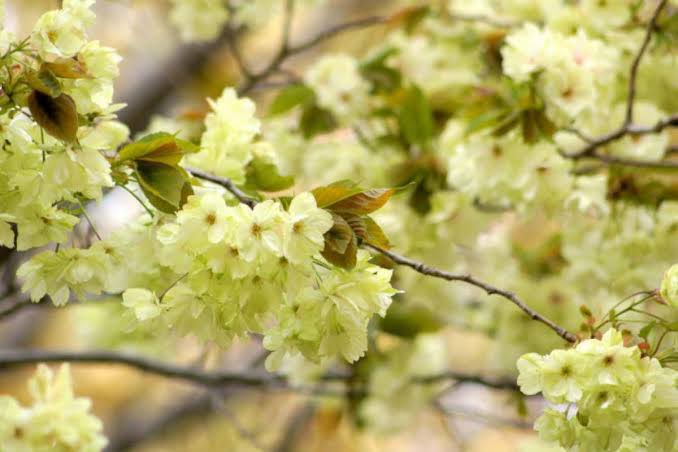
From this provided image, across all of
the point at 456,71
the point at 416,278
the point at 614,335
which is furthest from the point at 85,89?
the point at 456,71

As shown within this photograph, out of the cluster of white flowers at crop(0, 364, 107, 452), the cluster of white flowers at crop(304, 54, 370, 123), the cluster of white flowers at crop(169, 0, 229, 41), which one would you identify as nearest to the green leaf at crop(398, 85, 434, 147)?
the cluster of white flowers at crop(304, 54, 370, 123)

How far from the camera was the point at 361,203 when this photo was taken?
35.9 inches

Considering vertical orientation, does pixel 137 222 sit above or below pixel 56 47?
below

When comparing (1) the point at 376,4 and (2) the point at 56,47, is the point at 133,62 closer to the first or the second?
(1) the point at 376,4

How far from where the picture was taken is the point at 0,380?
3602 mm

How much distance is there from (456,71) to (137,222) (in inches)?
45.1

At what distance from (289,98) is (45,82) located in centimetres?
97

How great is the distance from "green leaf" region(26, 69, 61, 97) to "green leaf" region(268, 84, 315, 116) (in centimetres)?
→ 95

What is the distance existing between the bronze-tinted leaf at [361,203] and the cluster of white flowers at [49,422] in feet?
0.97

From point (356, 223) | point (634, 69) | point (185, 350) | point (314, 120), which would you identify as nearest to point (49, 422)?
point (356, 223)

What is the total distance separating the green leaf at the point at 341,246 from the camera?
87 cm

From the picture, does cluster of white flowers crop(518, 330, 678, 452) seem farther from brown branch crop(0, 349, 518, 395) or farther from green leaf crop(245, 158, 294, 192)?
brown branch crop(0, 349, 518, 395)

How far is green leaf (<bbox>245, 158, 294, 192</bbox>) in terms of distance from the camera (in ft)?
3.67

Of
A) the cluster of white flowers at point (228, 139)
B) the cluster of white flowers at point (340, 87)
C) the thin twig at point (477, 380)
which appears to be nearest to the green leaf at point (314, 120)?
the cluster of white flowers at point (340, 87)
